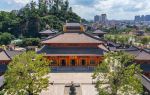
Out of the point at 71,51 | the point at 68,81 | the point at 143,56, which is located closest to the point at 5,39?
the point at 71,51

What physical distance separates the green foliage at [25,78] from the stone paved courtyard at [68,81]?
577 centimetres

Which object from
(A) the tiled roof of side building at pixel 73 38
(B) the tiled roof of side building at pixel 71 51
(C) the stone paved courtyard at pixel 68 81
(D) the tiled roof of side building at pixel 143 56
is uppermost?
(A) the tiled roof of side building at pixel 73 38

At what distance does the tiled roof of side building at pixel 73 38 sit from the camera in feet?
181

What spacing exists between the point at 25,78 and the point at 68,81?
42.5ft

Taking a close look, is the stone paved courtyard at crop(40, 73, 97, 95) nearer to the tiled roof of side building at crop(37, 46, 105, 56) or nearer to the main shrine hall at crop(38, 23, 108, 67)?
the main shrine hall at crop(38, 23, 108, 67)

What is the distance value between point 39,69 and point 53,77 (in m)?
14.3

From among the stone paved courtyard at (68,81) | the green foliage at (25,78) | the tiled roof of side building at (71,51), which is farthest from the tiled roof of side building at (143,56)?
the green foliage at (25,78)

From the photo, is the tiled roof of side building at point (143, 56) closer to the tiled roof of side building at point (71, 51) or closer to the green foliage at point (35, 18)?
the tiled roof of side building at point (71, 51)

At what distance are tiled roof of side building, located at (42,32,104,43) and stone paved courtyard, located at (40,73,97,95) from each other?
704 centimetres

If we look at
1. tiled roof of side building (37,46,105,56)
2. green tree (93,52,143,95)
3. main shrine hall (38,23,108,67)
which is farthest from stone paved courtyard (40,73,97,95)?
green tree (93,52,143,95)

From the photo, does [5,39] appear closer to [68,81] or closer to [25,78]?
[68,81]

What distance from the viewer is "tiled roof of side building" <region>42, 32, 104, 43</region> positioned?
55125 mm

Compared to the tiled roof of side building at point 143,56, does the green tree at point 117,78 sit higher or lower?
higher

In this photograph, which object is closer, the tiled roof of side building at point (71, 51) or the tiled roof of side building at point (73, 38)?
the tiled roof of side building at point (71, 51)
